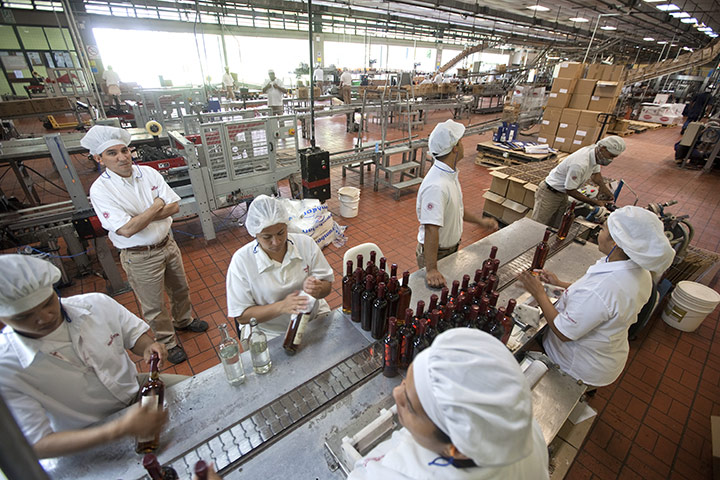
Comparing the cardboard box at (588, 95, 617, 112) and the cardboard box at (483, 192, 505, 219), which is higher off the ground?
the cardboard box at (588, 95, 617, 112)

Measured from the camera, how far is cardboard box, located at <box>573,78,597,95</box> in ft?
24.3

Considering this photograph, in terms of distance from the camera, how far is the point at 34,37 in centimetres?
1255

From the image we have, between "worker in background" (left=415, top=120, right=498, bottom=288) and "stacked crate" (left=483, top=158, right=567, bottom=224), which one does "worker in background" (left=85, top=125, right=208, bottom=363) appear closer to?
"worker in background" (left=415, top=120, right=498, bottom=288)

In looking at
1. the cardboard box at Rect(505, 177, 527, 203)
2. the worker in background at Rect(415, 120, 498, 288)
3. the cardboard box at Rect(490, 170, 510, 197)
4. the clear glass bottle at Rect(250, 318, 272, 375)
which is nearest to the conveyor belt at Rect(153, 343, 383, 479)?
the clear glass bottle at Rect(250, 318, 272, 375)

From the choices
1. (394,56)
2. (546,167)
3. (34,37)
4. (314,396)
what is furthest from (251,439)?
(394,56)

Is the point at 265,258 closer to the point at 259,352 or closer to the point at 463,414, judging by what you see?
the point at 259,352

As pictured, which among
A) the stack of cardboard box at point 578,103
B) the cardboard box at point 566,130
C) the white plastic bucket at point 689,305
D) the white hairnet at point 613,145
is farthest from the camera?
the cardboard box at point 566,130

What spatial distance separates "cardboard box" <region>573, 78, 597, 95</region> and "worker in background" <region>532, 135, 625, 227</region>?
15.2 ft

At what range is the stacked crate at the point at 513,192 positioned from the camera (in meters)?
4.98

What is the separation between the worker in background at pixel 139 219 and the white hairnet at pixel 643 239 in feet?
10.1

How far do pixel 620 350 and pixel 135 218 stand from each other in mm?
3364

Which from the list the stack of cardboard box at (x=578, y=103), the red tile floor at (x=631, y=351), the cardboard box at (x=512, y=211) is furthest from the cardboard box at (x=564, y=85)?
the cardboard box at (x=512, y=211)

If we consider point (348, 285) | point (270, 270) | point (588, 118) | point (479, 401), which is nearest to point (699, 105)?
point (588, 118)

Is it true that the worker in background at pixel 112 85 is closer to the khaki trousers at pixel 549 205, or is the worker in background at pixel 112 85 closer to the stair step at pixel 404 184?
the stair step at pixel 404 184
